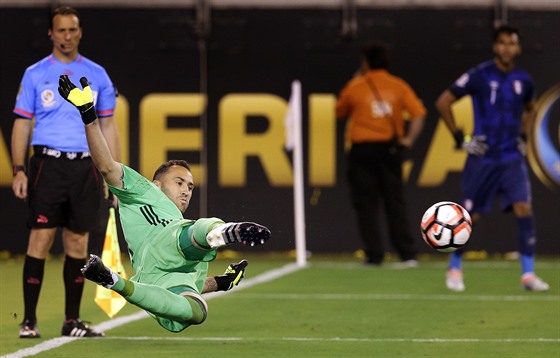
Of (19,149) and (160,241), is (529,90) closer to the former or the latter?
(19,149)

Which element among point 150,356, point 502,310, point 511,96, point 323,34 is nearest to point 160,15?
point 323,34

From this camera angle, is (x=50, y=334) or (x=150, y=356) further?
(x=50, y=334)

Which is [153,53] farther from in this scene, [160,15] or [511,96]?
[511,96]

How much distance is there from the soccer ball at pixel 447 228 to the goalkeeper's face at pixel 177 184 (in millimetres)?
2243

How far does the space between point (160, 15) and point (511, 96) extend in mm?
6210

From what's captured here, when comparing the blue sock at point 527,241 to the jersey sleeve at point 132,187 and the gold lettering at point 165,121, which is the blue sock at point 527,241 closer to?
the gold lettering at point 165,121

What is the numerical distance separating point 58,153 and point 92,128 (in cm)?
232

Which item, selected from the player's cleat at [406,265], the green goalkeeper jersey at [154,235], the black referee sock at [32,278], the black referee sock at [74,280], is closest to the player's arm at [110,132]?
the black referee sock at [74,280]

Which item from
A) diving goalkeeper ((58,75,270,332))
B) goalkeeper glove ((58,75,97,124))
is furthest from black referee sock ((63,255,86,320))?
goalkeeper glove ((58,75,97,124))

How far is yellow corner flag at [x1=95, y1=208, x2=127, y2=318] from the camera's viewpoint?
34.5 ft

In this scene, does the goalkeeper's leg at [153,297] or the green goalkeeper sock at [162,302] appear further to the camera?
the green goalkeeper sock at [162,302]

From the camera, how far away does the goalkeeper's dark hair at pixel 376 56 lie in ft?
55.8

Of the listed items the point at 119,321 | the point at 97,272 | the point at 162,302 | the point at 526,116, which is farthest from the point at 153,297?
the point at 526,116

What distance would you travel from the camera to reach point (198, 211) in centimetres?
1866
